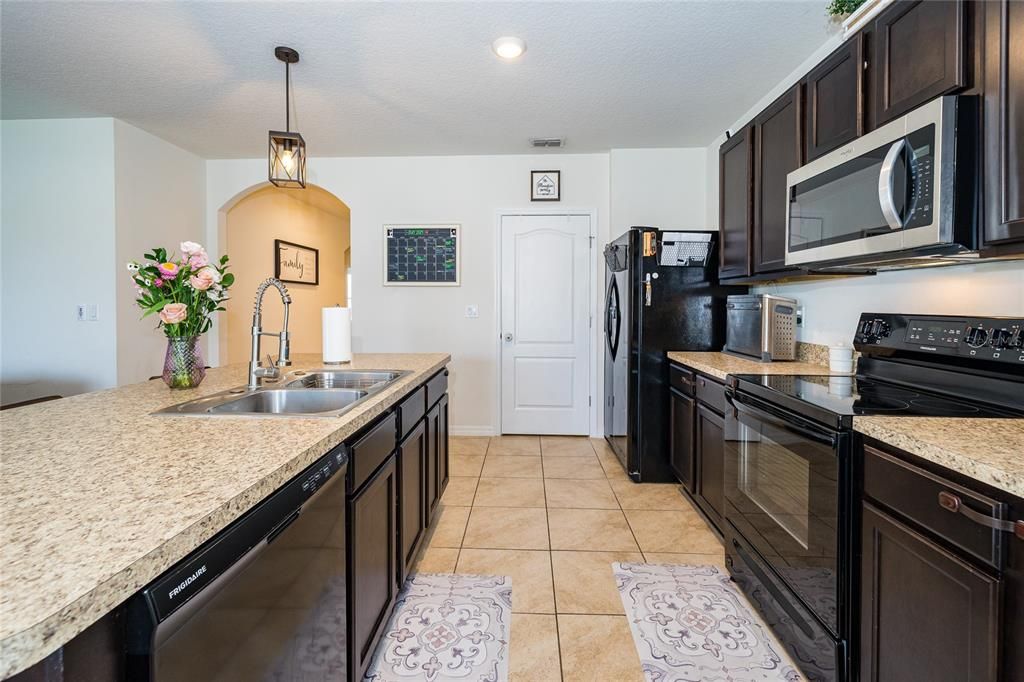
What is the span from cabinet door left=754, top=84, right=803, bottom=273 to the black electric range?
0.58 m

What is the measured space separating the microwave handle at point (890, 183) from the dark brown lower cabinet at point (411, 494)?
1.74 m

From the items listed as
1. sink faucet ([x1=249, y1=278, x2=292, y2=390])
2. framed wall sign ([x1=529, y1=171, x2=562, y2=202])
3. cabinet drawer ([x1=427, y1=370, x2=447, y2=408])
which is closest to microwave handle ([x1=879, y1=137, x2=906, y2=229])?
cabinet drawer ([x1=427, y1=370, x2=447, y2=408])

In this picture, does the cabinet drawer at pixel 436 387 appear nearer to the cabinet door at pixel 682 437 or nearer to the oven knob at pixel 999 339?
the cabinet door at pixel 682 437

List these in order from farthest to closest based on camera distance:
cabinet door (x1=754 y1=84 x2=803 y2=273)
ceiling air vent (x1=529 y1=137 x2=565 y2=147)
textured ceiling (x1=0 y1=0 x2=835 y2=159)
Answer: ceiling air vent (x1=529 y1=137 x2=565 y2=147)
textured ceiling (x1=0 y1=0 x2=835 y2=159)
cabinet door (x1=754 y1=84 x2=803 y2=273)

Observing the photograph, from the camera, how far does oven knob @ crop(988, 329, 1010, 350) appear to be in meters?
1.32

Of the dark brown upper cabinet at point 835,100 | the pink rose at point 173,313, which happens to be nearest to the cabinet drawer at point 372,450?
the pink rose at point 173,313

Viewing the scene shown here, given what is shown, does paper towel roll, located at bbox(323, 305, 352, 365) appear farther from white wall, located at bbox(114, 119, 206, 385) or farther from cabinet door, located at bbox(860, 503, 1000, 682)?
white wall, located at bbox(114, 119, 206, 385)

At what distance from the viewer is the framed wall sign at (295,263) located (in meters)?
5.01

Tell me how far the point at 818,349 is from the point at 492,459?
2270 millimetres

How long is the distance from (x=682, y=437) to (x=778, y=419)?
4.15 feet

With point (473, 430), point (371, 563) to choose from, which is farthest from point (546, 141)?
point (371, 563)

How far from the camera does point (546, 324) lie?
13.7 ft

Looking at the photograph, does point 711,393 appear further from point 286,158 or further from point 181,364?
point 286,158

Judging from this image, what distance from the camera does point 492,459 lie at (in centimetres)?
359
